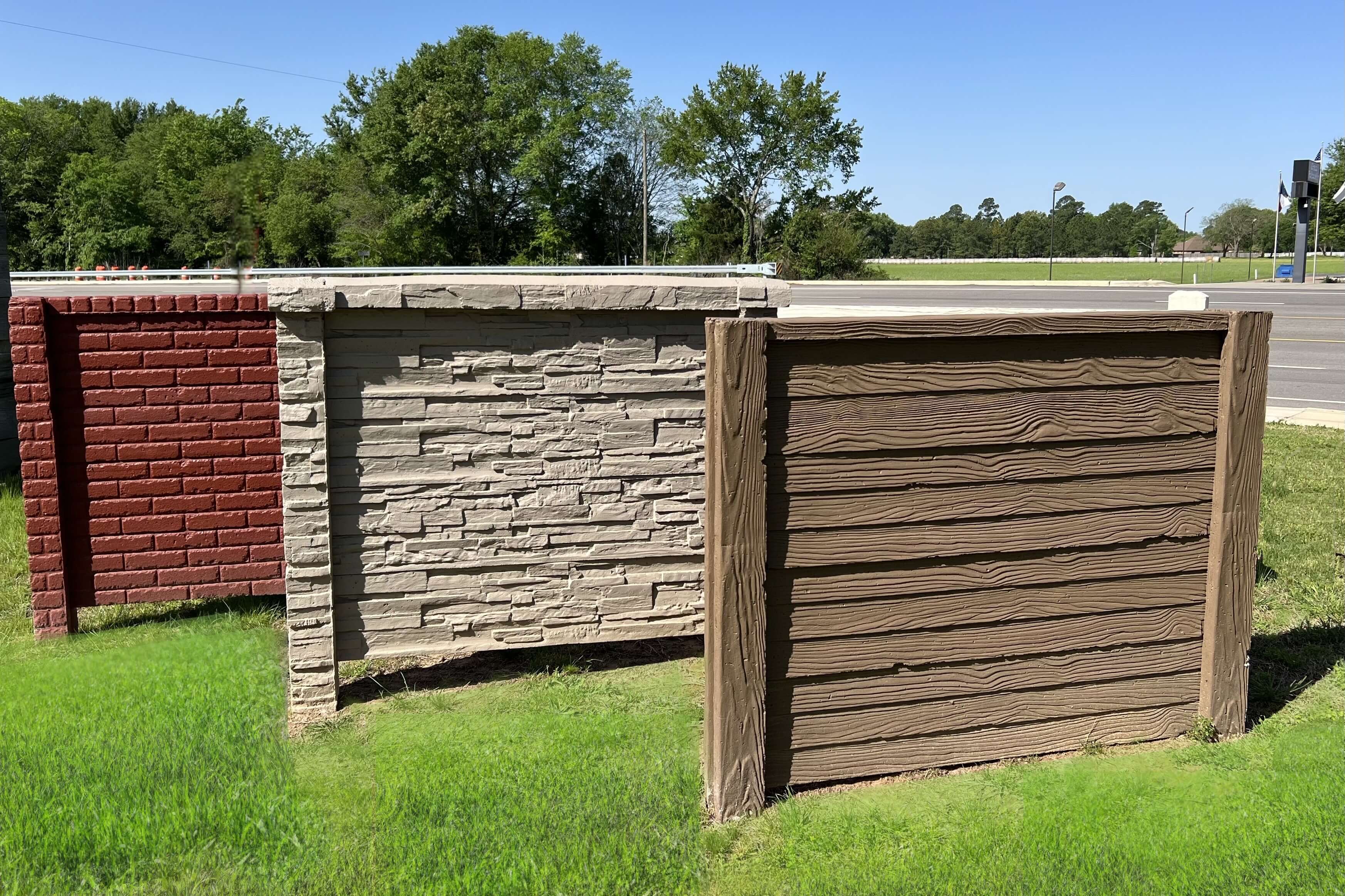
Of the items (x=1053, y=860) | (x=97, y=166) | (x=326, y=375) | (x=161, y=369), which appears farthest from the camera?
(x=97, y=166)

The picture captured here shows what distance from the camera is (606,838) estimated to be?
3.47 metres

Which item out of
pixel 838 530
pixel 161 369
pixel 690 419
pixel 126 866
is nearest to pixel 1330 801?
pixel 838 530

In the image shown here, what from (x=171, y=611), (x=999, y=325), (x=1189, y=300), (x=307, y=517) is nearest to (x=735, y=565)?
(x=999, y=325)

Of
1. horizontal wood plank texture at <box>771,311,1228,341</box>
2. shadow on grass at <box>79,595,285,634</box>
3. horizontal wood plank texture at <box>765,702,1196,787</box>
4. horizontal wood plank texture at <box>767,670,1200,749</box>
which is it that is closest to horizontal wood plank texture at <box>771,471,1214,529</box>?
horizontal wood plank texture at <box>771,311,1228,341</box>

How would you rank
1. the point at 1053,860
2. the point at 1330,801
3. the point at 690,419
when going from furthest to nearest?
the point at 690,419
the point at 1330,801
the point at 1053,860

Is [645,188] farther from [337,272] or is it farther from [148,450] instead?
[148,450]

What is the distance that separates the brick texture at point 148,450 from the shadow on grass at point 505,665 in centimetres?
120

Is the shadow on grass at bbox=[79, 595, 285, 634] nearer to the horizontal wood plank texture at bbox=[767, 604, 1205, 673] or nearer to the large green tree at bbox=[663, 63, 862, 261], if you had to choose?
the horizontal wood plank texture at bbox=[767, 604, 1205, 673]

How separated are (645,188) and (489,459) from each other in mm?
49078

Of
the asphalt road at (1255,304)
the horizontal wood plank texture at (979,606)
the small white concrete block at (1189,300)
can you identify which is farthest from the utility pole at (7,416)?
the small white concrete block at (1189,300)

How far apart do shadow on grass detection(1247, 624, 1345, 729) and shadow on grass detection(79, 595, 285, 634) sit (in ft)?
16.4

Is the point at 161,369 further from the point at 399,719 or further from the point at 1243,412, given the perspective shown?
the point at 1243,412

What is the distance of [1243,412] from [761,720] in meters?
2.24

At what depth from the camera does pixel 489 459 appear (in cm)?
493
